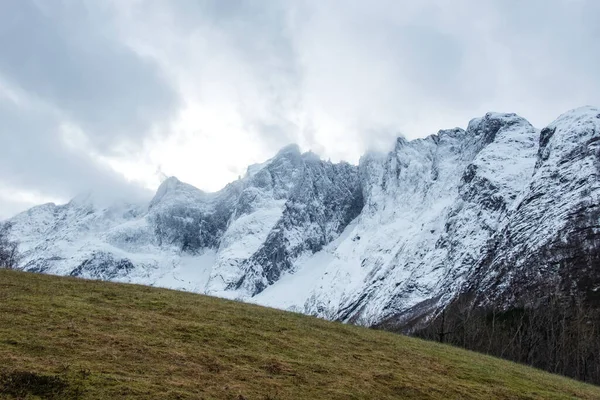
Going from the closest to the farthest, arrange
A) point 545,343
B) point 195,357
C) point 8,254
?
point 195,357 → point 8,254 → point 545,343

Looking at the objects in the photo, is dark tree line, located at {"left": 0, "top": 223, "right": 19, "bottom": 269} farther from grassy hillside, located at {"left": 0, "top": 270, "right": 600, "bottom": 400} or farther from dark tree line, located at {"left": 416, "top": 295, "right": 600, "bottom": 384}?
dark tree line, located at {"left": 416, "top": 295, "right": 600, "bottom": 384}

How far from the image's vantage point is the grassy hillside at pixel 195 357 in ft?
51.5

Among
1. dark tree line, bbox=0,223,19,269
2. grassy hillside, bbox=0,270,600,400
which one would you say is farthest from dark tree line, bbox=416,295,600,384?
dark tree line, bbox=0,223,19,269

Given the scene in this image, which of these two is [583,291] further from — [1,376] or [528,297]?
[1,376]

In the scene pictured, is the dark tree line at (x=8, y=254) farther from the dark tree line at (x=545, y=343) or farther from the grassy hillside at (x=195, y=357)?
the dark tree line at (x=545, y=343)

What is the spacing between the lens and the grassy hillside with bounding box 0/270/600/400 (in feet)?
51.5

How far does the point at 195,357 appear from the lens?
19.2m

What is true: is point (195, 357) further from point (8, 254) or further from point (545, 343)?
point (545, 343)

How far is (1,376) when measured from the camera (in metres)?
14.7

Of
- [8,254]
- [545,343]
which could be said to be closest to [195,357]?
[8,254]

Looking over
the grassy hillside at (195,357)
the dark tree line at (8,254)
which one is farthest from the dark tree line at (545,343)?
the dark tree line at (8,254)

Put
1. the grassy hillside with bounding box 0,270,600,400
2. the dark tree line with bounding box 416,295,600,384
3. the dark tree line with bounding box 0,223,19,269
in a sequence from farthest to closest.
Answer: the dark tree line with bounding box 416,295,600,384, the dark tree line with bounding box 0,223,19,269, the grassy hillside with bounding box 0,270,600,400

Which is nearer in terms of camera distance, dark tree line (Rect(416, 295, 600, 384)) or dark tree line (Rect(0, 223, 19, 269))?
dark tree line (Rect(0, 223, 19, 269))

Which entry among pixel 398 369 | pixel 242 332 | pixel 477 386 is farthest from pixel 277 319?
pixel 477 386
